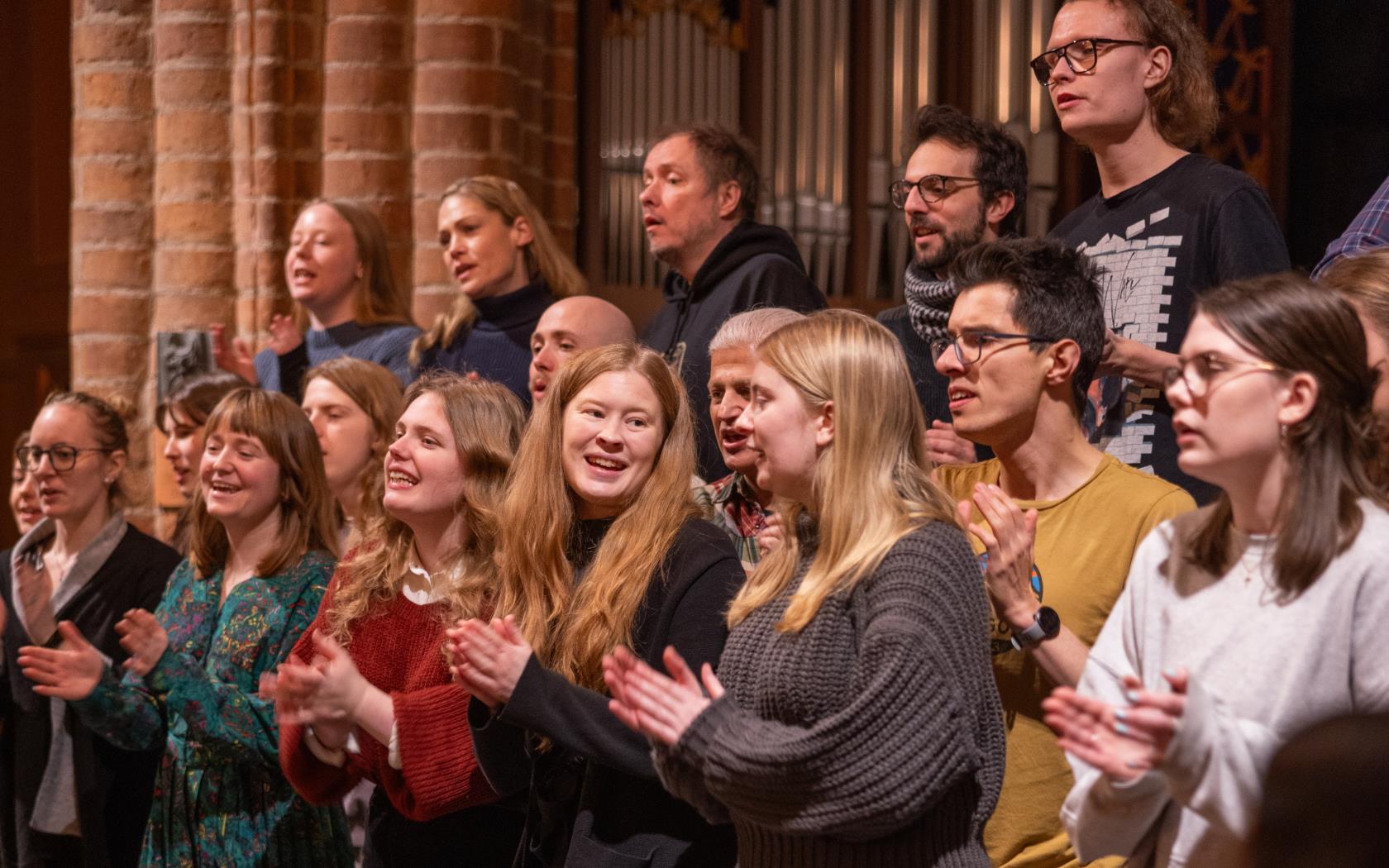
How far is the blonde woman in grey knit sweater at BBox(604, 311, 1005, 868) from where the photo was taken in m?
2.23

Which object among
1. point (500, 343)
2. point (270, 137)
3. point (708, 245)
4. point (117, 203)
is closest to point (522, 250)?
point (500, 343)

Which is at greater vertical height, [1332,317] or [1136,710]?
[1332,317]

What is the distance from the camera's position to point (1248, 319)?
2.13m

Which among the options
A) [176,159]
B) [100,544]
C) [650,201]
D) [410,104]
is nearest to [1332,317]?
[650,201]

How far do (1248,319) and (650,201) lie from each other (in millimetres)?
2663

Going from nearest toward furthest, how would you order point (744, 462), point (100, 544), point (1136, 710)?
point (1136, 710) < point (744, 462) < point (100, 544)

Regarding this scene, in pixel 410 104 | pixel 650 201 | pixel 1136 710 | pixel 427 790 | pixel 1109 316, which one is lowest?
pixel 427 790

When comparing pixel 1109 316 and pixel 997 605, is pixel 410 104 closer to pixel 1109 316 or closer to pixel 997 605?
pixel 1109 316

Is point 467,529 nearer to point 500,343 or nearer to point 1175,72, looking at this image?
point 500,343

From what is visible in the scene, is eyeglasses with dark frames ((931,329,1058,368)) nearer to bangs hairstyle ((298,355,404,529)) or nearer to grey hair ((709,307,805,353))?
grey hair ((709,307,805,353))

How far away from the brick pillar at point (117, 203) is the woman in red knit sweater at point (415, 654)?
8.81 feet

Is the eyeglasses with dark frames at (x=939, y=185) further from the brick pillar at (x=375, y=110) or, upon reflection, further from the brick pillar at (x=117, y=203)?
the brick pillar at (x=117, y=203)

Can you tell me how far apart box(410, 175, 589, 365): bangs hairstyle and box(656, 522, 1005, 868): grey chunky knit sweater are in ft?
8.94

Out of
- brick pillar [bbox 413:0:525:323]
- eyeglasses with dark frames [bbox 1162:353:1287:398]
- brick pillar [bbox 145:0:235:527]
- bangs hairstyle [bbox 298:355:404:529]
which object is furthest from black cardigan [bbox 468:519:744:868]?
brick pillar [bbox 145:0:235:527]
